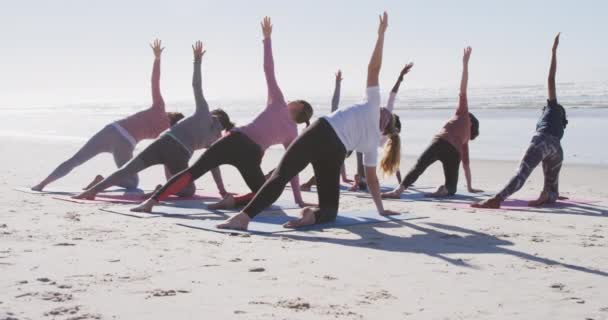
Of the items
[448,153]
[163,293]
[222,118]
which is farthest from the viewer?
[448,153]

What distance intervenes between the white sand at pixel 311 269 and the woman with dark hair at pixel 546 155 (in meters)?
0.38

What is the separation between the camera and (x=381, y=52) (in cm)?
575

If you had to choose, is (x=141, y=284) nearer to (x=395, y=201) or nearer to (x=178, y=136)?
(x=178, y=136)

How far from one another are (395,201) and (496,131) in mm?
10722

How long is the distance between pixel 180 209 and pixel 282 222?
131cm

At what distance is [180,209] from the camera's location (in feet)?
23.3

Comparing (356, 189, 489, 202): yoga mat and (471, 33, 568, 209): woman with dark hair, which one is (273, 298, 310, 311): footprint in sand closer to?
(471, 33, 568, 209): woman with dark hair

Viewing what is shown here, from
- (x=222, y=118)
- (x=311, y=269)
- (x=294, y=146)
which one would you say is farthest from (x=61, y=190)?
(x=311, y=269)

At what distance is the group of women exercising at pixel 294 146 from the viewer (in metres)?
5.79

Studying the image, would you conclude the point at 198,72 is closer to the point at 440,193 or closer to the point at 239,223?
the point at 239,223

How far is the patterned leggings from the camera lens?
23.9ft

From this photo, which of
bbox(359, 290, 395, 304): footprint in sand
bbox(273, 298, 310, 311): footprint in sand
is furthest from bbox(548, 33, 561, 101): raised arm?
bbox(273, 298, 310, 311): footprint in sand

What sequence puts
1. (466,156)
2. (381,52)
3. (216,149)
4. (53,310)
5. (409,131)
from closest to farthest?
(53,310) < (381,52) < (216,149) < (466,156) < (409,131)

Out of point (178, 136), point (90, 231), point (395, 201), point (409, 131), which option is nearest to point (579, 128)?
point (409, 131)
